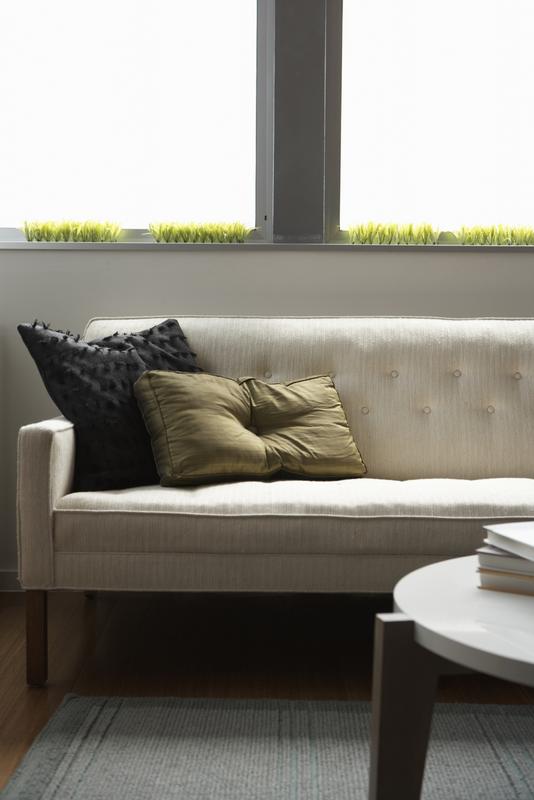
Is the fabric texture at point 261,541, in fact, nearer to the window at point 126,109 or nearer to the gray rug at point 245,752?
the gray rug at point 245,752

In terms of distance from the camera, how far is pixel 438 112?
11.4ft

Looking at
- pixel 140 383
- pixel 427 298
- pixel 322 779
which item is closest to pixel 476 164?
pixel 427 298

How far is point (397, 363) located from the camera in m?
2.90

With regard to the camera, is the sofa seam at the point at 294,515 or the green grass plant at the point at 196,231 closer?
the sofa seam at the point at 294,515

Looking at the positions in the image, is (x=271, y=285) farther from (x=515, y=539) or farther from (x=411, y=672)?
(x=411, y=672)

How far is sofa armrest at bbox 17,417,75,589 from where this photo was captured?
223 centimetres

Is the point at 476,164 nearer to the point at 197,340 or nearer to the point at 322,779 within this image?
the point at 197,340

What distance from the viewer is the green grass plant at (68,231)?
334 centimetres

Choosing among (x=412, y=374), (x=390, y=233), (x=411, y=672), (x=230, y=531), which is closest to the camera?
(x=411, y=672)

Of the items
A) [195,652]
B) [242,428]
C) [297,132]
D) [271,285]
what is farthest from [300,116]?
[195,652]

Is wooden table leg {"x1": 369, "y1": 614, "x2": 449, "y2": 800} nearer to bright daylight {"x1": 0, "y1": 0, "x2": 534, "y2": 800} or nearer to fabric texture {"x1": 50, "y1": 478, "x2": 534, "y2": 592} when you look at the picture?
bright daylight {"x1": 0, "y1": 0, "x2": 534, "y2": 800}

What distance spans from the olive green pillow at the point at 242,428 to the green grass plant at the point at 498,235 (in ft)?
3.21

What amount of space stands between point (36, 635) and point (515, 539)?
1.31m

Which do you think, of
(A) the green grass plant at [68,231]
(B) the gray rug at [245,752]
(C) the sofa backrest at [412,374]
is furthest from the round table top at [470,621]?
(A) the green grass plant at [68,231]
